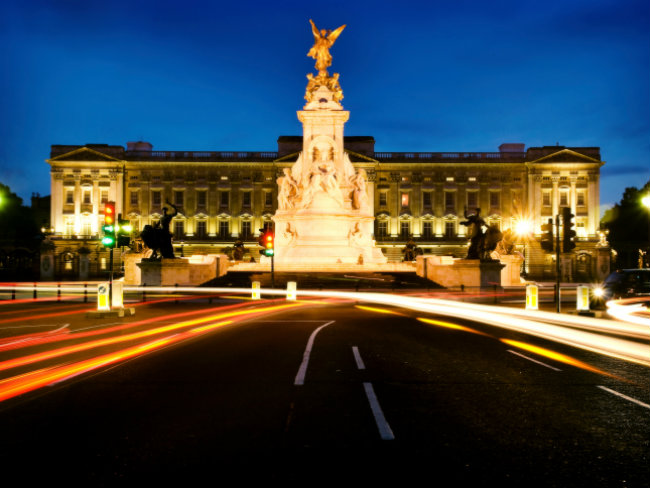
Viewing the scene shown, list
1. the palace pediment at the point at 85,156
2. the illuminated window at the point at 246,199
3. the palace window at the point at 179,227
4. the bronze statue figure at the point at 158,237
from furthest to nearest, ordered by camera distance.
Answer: the illuminated window at the point at 246,199
the palace window at the point at 179,227
the palace pediment at the point at 85,156
the bronze statue figure at the point at 158,237

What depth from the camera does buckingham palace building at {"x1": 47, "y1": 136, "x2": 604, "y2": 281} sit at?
91875 mm

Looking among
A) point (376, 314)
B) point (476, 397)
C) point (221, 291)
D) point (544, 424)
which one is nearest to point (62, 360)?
A: point (476, 397)

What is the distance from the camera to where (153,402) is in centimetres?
734

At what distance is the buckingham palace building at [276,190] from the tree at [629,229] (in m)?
3.47

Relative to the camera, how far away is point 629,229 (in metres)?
86.9

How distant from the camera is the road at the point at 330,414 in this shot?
16.4 ft

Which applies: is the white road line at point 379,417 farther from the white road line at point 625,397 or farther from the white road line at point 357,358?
the white road line at point 625,397

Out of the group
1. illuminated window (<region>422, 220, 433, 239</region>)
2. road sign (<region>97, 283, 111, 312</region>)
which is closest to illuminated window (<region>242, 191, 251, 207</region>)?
illuminated window (<region>422, 220, 433, 239</region>)

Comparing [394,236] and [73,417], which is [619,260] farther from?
[73,417]

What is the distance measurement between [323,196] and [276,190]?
5227 cm

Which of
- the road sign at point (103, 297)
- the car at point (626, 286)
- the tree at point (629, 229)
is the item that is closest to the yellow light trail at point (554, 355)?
the road sign at point (103, 297)

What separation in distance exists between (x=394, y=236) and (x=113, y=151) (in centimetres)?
4525

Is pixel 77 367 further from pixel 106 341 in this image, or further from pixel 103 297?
pixel 103 297

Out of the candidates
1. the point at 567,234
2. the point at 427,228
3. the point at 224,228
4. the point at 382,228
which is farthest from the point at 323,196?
the point at 224,228
